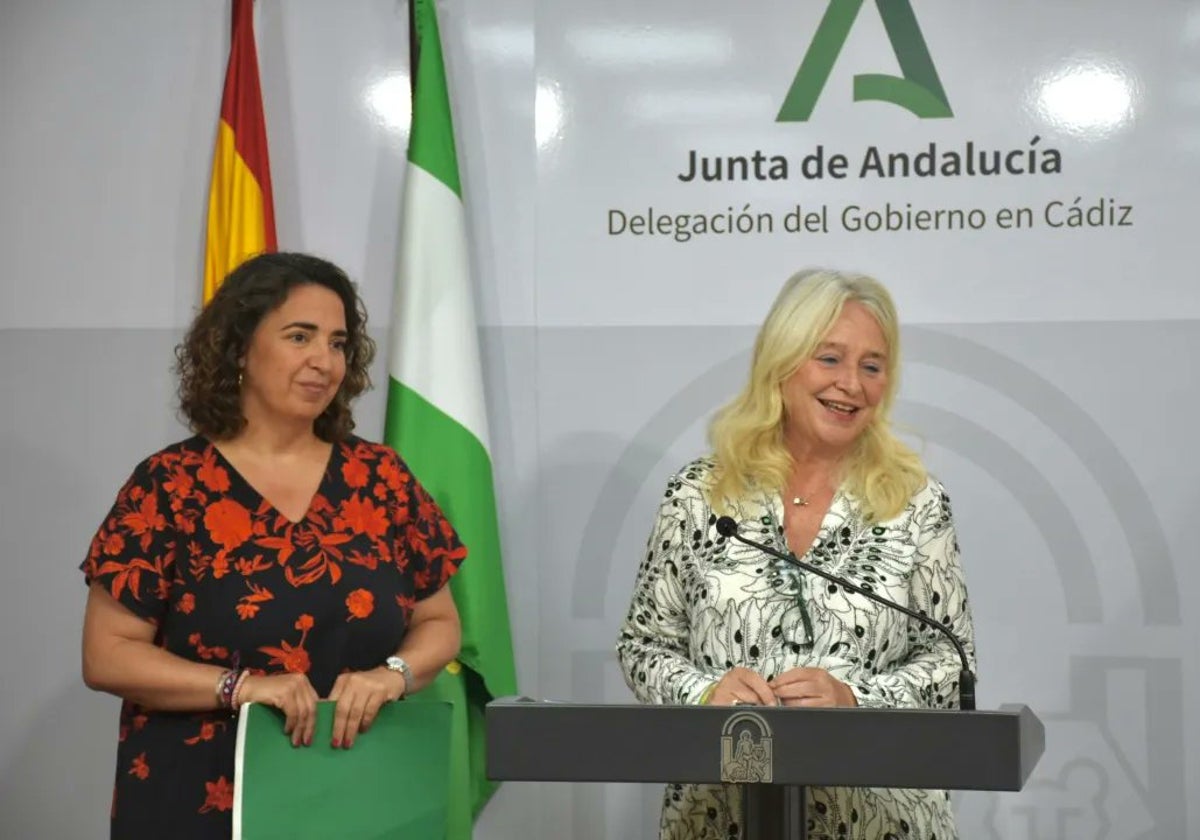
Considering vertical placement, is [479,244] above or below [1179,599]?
above

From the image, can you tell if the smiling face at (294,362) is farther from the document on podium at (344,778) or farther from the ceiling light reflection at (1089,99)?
the ceiling light reflection at (1089,99)

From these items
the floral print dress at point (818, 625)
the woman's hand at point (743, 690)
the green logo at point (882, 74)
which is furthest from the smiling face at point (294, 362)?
the green logo at point (882, 74)

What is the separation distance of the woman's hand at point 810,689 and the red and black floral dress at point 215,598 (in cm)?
81

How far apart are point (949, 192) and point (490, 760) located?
2.44 meters

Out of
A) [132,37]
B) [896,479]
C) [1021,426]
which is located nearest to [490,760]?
[896,479]

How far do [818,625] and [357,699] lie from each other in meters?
0.82

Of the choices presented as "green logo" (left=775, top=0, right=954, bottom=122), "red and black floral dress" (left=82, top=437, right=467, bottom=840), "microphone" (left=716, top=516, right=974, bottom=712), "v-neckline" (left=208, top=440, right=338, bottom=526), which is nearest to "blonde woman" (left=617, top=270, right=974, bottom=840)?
"microphone" (left=716, top=516, right=974, bottom=712)

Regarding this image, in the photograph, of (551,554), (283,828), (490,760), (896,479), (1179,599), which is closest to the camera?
(490,760)

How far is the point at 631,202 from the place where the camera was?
415cm

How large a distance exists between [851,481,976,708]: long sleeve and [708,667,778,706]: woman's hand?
232 mm

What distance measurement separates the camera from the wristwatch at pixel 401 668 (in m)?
2.83

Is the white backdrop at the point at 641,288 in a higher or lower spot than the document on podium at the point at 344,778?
higher

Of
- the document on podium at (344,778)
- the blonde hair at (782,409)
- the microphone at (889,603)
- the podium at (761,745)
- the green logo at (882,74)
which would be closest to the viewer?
the podium at (761,745)

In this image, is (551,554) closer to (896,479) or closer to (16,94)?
(896,479)
